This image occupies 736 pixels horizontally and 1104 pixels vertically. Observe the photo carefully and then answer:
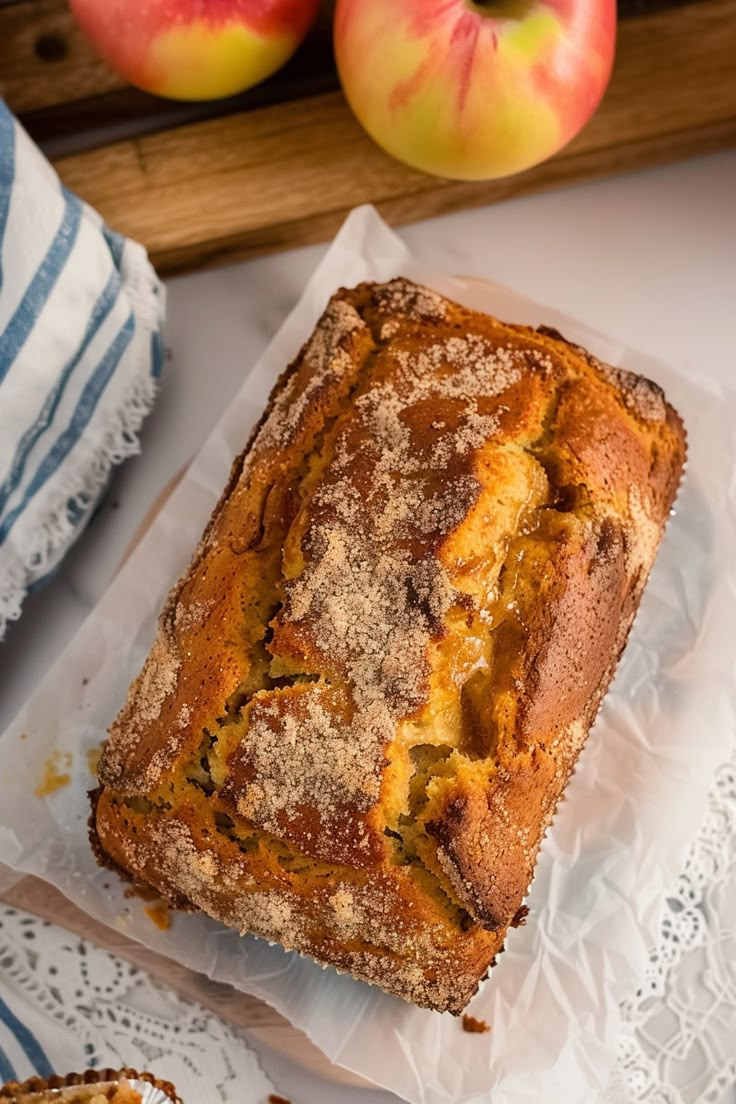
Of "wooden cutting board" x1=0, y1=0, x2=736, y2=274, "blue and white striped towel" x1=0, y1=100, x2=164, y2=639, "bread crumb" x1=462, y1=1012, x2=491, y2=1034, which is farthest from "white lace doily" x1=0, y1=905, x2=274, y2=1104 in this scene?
"wooden cutting board" x1=0, y1=0, x2=736, y2=274

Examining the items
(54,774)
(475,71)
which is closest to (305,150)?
(475,71)

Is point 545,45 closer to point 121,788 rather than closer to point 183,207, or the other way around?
point 183,207

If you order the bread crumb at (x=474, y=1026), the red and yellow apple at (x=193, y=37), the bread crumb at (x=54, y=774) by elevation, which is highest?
the red and yellow apple at (x=193, y=37)

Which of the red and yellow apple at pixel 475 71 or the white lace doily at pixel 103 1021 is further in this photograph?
the white lace doily at pixel 103 1021

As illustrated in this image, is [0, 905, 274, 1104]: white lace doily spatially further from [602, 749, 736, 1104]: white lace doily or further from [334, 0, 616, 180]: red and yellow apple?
[334, 0, 616, 180]: red and yellow apple

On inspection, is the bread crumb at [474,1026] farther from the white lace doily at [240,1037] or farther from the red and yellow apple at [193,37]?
the red and yellow apple at [193,37]

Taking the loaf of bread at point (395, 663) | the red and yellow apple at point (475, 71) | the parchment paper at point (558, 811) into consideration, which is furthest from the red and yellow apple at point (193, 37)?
the loaf of bread at point (395, 663)
